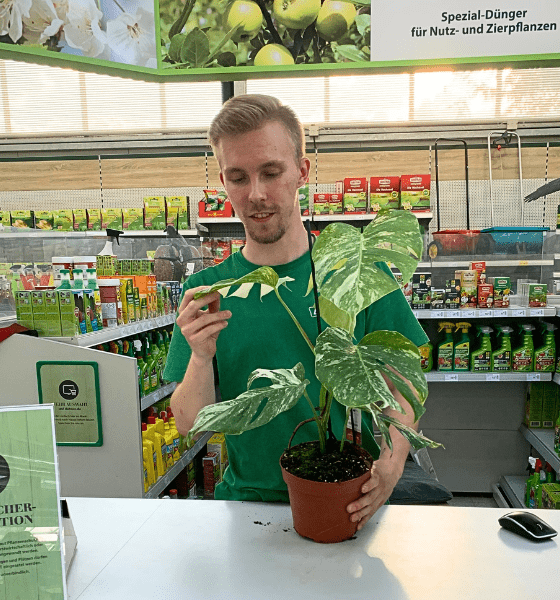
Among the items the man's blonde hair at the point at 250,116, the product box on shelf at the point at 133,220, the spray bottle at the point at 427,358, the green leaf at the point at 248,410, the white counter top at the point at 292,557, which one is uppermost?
the product box on shelf at the point at 133,220

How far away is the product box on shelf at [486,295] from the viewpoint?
3602mm

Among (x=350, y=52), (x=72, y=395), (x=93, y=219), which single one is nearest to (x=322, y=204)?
(x=93, y=219)

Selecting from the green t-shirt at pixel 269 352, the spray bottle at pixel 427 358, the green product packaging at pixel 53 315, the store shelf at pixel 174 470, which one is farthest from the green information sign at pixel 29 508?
the spray bottle at pixel 427 358

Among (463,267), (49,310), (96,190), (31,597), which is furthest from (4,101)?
(31,597)

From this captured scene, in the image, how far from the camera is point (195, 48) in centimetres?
136

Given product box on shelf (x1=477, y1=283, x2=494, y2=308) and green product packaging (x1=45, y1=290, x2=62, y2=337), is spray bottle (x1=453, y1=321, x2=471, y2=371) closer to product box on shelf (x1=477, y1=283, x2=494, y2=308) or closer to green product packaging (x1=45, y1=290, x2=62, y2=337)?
product box on shelf (x1=477, y1=283, x2=494, y2=308)

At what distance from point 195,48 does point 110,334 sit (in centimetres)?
142

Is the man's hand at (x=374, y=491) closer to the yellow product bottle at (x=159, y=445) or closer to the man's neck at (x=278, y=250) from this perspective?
the man's neck at (x=278, y=250)

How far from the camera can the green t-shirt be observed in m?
1.26

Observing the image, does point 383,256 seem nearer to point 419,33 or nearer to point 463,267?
point 419,33

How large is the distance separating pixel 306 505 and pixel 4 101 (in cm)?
755

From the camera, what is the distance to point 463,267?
12.7 ft

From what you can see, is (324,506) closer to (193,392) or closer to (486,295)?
(193,392)

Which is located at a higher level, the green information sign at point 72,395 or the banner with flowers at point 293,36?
the banner with flowers at point 293,36
